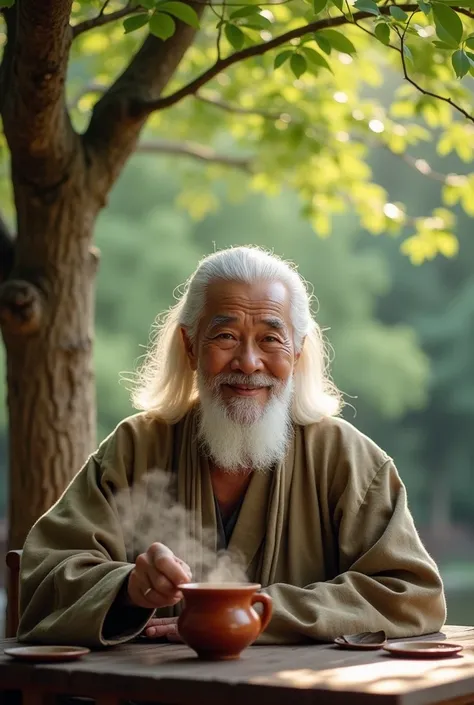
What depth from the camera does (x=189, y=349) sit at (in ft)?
11.4

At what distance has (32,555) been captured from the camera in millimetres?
3068

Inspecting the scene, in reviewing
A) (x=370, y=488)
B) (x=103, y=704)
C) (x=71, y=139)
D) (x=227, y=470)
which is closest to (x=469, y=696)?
(x=103, y=704)

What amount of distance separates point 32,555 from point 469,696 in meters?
1.25

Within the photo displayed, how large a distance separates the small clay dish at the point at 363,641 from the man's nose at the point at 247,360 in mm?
766

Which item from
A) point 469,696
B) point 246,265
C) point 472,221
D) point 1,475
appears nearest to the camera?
point 469,696

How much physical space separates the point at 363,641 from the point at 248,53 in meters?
1.82

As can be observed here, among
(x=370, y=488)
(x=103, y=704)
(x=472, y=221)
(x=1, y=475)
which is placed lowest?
(x=103, y=704)

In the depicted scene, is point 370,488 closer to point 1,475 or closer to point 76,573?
point 76,573

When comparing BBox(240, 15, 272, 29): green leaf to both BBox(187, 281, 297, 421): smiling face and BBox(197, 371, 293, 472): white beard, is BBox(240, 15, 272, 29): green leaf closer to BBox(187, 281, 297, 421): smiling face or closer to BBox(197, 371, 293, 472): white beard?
BBox(187, 281, 297, 421): smiling face

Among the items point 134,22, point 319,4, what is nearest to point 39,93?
point 134,22

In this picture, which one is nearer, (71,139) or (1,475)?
(71,139)

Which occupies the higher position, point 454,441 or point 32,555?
point 454,441

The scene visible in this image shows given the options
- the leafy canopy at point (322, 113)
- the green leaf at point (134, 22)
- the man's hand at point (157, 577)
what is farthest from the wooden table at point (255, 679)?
the leafy canopy at point (322, 113)

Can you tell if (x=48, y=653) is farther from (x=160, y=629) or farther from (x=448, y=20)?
(x=448, y=20)
